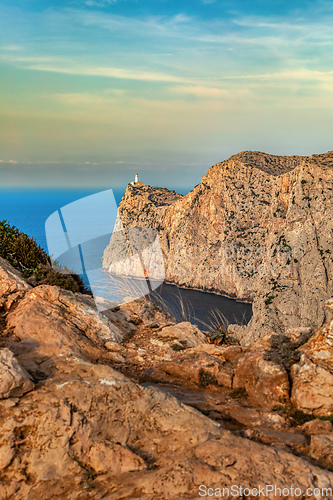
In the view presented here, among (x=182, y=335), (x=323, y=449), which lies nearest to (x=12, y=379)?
(x=323, y=449)

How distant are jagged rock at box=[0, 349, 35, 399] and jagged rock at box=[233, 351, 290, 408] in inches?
155

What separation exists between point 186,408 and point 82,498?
1.83 meters

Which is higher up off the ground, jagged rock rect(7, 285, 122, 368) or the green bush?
the green bush

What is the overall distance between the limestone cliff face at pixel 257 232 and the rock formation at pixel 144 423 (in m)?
56.9

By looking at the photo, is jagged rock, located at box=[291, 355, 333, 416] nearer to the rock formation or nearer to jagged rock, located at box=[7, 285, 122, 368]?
the rock formation

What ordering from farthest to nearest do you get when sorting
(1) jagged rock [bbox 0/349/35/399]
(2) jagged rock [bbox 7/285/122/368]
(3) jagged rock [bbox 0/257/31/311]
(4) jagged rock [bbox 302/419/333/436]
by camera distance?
(3) jagged rock [bbox 0/257/31/311] → (2) jagged rock [bbox 7/285/122/368] → (4) jagged rock [bbox 302/419/333/436] → (1) jagged rock [bbox 0/349/35/399]

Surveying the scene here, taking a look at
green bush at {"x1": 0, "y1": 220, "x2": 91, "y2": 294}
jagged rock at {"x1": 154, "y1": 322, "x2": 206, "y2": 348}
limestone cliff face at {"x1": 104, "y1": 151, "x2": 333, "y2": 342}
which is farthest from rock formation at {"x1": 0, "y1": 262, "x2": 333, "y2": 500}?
limestone cliff face at {"x1": 104, "y1": 151, "x2": 333, "y2": 342}

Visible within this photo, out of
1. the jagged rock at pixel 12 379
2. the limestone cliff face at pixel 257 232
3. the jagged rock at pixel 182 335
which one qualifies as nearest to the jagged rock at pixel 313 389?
the jagged rock at pixel 182 335

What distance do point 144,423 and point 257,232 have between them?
11610 cm

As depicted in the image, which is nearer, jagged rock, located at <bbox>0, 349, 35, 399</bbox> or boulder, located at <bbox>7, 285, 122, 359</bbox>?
jagged rock, located at <bbox>0, 349, 35, 399</bbox>

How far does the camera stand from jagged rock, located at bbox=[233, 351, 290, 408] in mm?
6625

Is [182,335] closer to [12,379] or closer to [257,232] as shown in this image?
[12,379]

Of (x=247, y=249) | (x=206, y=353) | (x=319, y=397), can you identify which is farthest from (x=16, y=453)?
(x=247, y=249)

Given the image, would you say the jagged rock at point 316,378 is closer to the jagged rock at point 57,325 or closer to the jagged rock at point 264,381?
the jagged rock at point 264,381
